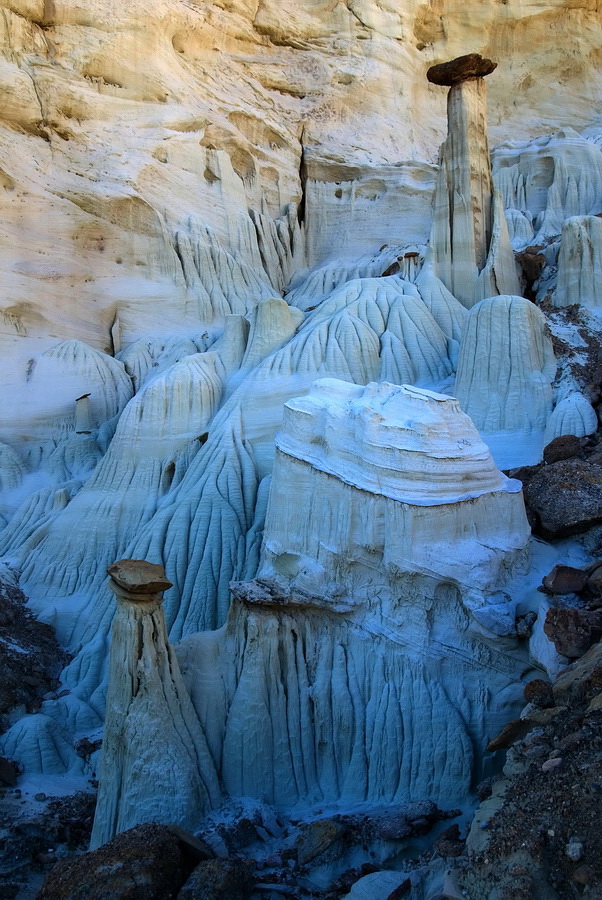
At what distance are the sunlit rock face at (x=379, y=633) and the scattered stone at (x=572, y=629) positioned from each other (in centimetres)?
80

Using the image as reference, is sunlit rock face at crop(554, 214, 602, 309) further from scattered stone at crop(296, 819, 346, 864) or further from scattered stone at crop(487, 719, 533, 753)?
scattered stone at crop(296, 819, 346, 864)

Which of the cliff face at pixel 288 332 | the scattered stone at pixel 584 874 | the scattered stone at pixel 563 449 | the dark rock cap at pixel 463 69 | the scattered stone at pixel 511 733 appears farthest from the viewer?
the dark rock cap at pixel 463 69

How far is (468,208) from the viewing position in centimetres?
1545

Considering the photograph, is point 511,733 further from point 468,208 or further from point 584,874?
point 468,208

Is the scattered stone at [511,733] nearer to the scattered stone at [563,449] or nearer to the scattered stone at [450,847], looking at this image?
the scattered stone at [450,847]

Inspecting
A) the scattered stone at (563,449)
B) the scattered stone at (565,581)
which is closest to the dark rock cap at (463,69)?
the scattered stone at (563,449)

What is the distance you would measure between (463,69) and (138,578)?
1290 cm

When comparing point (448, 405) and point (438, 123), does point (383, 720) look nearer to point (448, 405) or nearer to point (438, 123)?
point (448, 405)

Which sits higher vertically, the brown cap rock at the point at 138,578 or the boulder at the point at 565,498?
the boulder at the point at 565,498

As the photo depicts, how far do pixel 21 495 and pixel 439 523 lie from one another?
9.93 meters

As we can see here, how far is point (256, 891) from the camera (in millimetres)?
6676

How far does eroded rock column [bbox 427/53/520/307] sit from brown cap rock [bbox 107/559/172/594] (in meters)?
9.82

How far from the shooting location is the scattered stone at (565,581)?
25.4ft

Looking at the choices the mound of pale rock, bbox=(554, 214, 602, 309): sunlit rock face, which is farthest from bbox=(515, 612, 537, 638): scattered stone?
bbox=(554, 214, 602, 309): sunlit rock face
